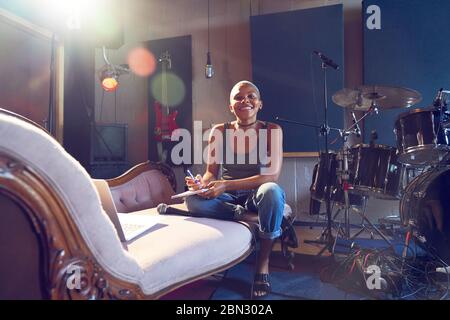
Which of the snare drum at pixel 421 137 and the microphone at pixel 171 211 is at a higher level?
the snare drum at pixel 421 137

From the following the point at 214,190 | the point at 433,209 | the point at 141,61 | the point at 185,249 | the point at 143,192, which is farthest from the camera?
the point at 141,61

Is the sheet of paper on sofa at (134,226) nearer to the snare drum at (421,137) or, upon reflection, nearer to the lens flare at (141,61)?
the snare drum at (421,137)

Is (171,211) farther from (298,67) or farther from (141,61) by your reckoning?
(141,61)

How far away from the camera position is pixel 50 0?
3994mm

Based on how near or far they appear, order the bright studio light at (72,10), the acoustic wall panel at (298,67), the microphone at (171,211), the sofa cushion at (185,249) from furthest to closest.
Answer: the acoustic wall panel at (298,67) < the bright studio light at (72,10) < the microphone at (171,211) < the sofa cushion at (185,249)

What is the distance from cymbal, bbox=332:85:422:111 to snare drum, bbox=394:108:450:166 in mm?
393

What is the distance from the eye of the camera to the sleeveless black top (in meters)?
2.05

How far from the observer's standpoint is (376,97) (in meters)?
2.61

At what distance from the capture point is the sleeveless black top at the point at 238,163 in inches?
80.8

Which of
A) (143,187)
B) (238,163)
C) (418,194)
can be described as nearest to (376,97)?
(418,194)

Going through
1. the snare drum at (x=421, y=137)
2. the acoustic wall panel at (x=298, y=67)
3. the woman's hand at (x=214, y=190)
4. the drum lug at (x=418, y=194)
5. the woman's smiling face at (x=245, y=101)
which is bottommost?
the drum lug at (x=418, y=194)

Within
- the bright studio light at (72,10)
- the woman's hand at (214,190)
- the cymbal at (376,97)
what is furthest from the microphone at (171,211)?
the bright studio light at (72,10)

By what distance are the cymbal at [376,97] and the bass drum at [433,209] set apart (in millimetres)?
892

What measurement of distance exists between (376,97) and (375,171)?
2.20 feet
